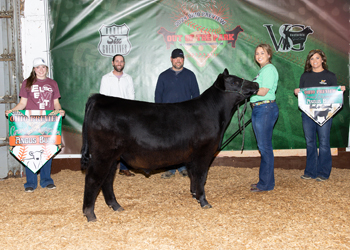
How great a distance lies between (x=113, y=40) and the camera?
5.55 meters

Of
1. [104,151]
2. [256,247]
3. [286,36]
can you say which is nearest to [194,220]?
[256,247]

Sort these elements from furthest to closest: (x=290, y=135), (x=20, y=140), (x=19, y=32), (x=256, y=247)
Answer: (x=290, y=135), (x=19, y=32), (x=20, y=140), (x=256, y=247)

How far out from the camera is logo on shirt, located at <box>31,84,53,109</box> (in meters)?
4.57

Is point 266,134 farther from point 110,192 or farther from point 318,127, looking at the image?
point 110,192

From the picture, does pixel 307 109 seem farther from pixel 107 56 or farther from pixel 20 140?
pixel 20 140

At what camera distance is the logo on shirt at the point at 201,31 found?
5.55 meters

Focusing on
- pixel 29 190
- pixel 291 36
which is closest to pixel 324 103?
pixel 291 36

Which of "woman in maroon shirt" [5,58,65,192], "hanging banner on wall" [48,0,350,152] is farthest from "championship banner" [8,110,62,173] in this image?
"hanging banner on wall" [48,0,350,152]

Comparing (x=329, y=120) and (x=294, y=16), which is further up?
(x=294, y=16)

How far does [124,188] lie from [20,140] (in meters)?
1.87

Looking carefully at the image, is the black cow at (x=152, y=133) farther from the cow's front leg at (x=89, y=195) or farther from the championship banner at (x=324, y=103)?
the championship banner at (x=324, y=103)

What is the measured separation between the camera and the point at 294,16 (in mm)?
5598

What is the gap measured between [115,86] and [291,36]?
3.67 metres

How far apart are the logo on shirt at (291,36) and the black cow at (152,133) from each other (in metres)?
2.34
